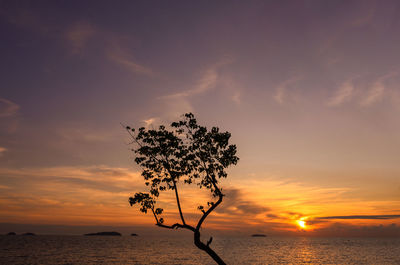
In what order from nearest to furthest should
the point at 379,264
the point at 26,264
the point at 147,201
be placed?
the point at 147,201 < the point at 26,264 < the point at 379,264

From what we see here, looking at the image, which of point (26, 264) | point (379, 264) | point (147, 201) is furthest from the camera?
point (379, 264)

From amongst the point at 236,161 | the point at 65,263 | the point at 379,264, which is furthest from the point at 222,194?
the point at 379,264

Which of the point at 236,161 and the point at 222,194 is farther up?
the point at 236,161

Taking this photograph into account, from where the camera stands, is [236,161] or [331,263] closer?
[236,161]

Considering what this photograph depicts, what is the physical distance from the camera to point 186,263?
3686 inches

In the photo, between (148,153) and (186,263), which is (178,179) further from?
(186,263)

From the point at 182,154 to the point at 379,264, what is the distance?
100274 millimetres

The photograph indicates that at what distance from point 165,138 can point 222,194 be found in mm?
6092

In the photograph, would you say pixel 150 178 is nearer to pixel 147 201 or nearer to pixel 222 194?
pixel 147 201

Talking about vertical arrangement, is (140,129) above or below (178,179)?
above

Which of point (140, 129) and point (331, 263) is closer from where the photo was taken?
point (140, 129)

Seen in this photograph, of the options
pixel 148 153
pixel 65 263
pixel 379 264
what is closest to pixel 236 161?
pixel 148 153

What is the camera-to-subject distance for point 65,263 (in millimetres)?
96312

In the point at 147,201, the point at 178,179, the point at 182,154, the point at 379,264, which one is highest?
the point at 182,154
